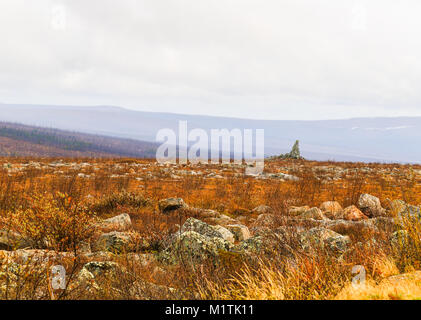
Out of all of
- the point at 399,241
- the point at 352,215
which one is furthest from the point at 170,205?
the point at 399,241

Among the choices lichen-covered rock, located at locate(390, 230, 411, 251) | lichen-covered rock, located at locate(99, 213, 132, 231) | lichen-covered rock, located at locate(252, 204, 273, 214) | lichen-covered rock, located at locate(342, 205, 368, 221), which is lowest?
lichen-covered rock, located at locate(252, 204, 273, 214)

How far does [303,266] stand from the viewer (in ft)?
11.4

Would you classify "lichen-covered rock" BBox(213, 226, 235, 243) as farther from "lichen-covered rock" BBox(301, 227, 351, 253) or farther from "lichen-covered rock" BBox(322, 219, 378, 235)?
"lichen-covered rock" BBox(322, 219, 378, 235)

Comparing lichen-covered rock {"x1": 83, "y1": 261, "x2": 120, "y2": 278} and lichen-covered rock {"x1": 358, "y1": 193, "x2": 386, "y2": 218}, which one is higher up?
lichen-covered rock {"x1": 83, "y1": 261, "x2": 120, "y2": 278}

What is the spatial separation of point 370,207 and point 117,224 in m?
8.08

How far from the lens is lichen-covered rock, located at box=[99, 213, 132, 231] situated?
6.83 metres

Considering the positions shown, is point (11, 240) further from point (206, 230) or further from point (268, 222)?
point (268, 222)

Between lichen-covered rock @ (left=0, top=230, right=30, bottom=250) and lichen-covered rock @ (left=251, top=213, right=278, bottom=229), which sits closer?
lichen-covered rock @ (left=0, top=230, right=30, bottom=250)

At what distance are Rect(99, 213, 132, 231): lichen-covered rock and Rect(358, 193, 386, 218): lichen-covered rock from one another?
301 inches

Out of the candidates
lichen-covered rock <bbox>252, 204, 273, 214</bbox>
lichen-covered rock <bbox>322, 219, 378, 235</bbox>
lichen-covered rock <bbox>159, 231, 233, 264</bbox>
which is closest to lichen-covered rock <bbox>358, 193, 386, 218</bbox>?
lichen-covered rock <bbox>322, 219, 378, 235</bbox>

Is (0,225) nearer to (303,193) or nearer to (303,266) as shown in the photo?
(303,266)
